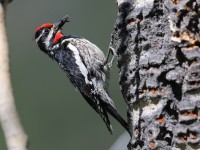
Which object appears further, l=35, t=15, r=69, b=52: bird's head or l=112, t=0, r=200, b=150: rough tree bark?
l=35, t=15, r=69, b=52: bird's head

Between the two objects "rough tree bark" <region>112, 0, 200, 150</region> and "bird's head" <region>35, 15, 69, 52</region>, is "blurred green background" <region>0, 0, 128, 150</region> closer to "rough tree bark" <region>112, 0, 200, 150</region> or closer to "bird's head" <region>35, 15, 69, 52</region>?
"bird's head" <region>35, 15, 69, 52</region>

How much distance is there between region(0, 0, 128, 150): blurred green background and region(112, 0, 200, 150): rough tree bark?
406cm

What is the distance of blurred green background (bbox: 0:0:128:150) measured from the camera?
7027mm

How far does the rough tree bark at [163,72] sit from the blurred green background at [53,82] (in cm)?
406

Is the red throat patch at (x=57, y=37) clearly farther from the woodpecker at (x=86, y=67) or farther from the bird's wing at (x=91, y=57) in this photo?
the bird's wing at (x=91, y=57)

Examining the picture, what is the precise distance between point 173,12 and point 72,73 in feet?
5.80

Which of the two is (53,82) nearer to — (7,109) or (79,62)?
(79,62)

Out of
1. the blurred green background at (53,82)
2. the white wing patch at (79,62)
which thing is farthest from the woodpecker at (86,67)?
the blurred green background at (53,82)

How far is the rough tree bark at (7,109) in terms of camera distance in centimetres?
180

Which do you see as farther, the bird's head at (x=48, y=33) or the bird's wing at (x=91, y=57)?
the bird's head at (x=48, y=33)

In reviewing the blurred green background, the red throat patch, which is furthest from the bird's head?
the blurred green background

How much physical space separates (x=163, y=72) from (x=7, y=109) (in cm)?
94

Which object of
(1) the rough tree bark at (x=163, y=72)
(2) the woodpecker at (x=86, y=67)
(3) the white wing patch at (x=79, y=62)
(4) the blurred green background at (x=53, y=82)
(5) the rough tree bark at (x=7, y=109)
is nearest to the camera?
(5) the rough tree bark at (x=7, y=109)

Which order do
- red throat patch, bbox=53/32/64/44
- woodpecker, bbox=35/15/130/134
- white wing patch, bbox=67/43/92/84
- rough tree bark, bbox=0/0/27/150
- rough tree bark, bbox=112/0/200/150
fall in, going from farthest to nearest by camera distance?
red throat patch, bbox=53/32/64/44 → white wing patch, bbox=67/43/92/84 → woodpecker, bbox=35/15/130/134 → rough tree bark, bbox=112/0/200/150 → rough tree bark, bbox=0/0/27/150
